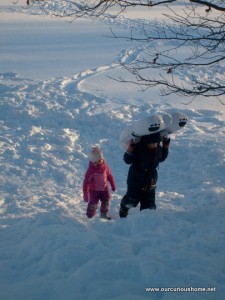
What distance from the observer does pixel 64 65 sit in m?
13.8

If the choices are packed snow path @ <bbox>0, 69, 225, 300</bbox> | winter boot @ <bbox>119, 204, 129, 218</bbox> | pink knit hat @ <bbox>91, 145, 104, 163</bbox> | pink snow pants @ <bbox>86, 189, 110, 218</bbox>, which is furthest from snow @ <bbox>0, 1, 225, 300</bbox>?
pink knit hat @ <bbox>91, 145, 104, 163</bbox>

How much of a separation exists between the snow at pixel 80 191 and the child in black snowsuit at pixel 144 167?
275 mm

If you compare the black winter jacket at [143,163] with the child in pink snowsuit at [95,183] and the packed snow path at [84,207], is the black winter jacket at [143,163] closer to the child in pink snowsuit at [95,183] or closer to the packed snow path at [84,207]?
the packed snow path at [84,207]

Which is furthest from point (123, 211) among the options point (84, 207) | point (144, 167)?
point (84, 207)

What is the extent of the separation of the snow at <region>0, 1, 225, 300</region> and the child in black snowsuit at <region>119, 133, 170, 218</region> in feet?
0.90

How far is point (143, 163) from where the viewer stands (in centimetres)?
530

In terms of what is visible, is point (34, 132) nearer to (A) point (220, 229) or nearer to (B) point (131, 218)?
(B) point (131, 218)

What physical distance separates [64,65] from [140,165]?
30.1 ft

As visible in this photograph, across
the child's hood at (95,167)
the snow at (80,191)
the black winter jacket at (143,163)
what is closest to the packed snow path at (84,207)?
the snow at (80,191)

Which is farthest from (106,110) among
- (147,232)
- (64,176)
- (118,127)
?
(147,232)

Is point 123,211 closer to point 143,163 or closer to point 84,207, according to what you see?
point 143,163

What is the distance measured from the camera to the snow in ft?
13.0

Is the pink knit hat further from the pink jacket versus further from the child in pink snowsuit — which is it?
the pink jacket

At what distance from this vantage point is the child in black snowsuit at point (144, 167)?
517 cm
